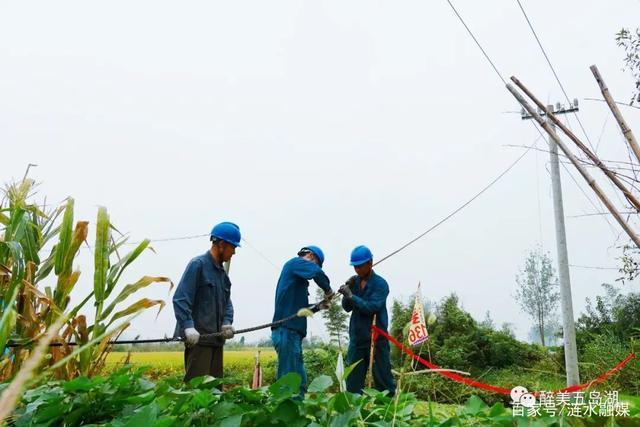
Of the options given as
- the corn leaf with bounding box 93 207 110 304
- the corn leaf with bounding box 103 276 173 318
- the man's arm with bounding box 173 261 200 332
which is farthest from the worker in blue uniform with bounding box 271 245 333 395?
the corn leaf with bounding box 93 207 110 304

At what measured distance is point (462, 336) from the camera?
32.0 ft

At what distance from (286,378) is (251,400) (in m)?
0.11

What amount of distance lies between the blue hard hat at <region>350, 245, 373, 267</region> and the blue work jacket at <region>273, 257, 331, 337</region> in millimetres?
348

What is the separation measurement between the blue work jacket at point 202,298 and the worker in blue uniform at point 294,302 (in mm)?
490

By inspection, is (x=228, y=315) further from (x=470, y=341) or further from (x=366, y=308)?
(x=470, y=341)

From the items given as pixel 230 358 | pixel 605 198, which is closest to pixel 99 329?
pixel 605 198

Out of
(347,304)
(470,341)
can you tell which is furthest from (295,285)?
(470,341)

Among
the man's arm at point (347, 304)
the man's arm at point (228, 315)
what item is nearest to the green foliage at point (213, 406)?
the man's arm at point (228, 315)

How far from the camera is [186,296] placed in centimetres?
343

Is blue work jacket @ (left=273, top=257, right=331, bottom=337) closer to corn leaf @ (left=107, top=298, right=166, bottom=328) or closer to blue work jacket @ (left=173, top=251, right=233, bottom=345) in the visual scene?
blue work jacket @ (left=173, top=251, right=233, bottom=345)

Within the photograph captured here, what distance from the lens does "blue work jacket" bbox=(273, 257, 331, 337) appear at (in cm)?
407

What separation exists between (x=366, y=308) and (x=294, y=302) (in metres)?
0.58

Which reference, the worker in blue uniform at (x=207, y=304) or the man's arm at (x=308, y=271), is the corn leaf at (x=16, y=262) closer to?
the worker in blue uniform at (x=207, y=304)

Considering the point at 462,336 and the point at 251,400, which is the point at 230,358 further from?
the point at 251,400
